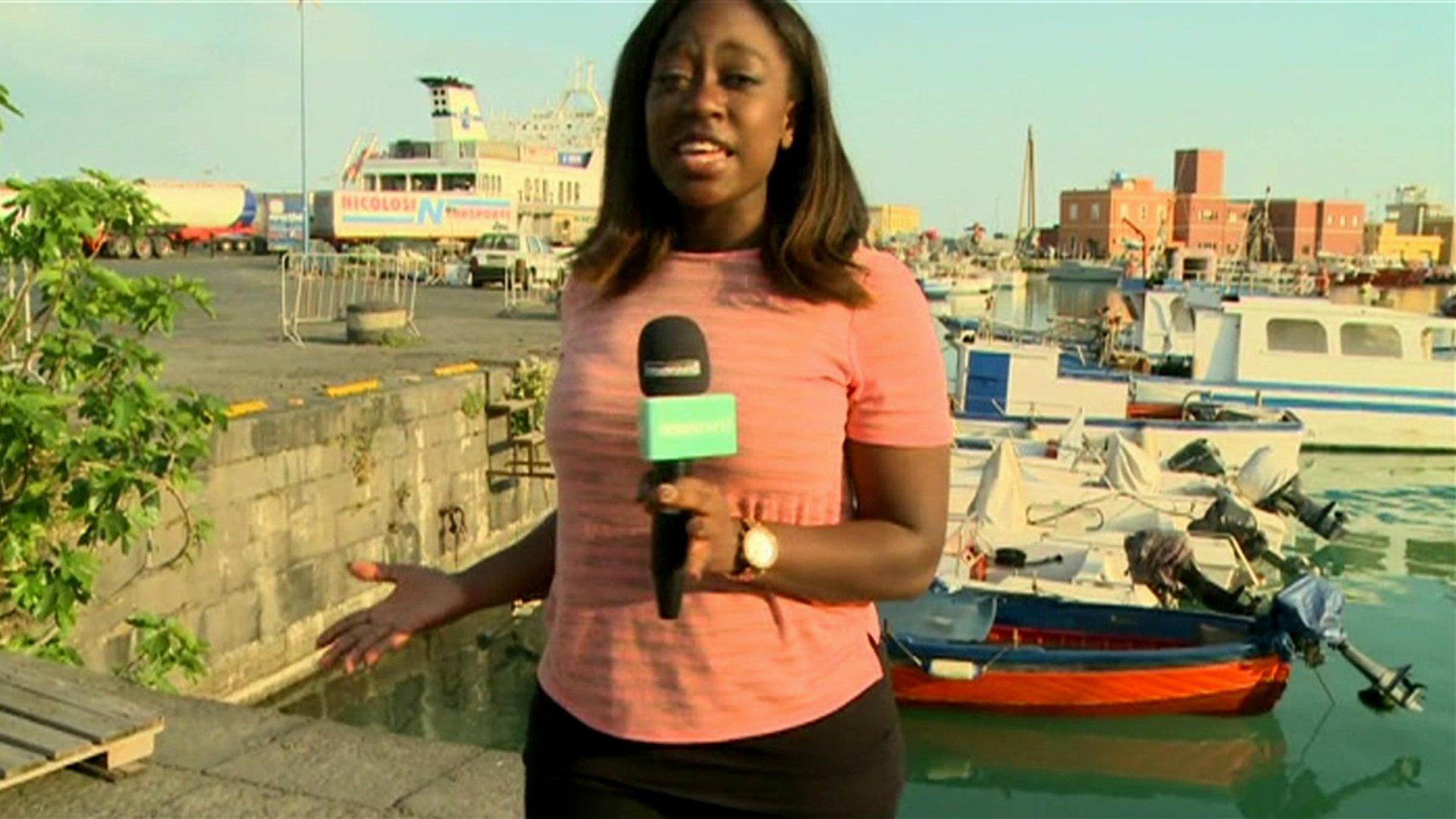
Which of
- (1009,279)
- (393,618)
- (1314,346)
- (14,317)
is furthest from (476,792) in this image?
(1009,279)

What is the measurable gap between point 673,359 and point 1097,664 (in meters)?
8.88

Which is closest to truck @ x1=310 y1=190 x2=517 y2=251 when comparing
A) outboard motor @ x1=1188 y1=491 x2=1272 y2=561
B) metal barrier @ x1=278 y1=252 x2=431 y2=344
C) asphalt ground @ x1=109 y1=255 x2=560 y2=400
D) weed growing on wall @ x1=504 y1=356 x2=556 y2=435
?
metal barrier @ x1=278 y1=252 x2=431 y2=344

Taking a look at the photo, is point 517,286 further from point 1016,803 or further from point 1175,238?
point 1175,238

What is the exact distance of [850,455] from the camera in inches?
68.2

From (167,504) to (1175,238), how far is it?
10445 cm

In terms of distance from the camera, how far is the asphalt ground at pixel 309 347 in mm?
12445

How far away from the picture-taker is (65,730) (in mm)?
3807

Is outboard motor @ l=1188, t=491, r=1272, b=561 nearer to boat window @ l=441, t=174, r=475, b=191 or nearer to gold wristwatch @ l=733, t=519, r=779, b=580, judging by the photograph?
gold wristwatch @ l=733, t=519, r=779, b=580

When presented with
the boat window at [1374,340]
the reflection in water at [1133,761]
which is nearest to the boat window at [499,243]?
the boat window at [1374,340]

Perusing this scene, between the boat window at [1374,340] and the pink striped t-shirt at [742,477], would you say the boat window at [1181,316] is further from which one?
the pink striped t-shirt at [742,477]

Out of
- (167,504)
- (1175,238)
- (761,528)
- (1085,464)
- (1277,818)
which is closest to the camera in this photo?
(761,528)

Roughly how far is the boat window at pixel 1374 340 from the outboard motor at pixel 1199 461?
7.51m

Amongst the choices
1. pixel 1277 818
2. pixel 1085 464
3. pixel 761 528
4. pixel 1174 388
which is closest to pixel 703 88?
pixel 761 528

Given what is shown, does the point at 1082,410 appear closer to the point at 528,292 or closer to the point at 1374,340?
the point at 1374,340
